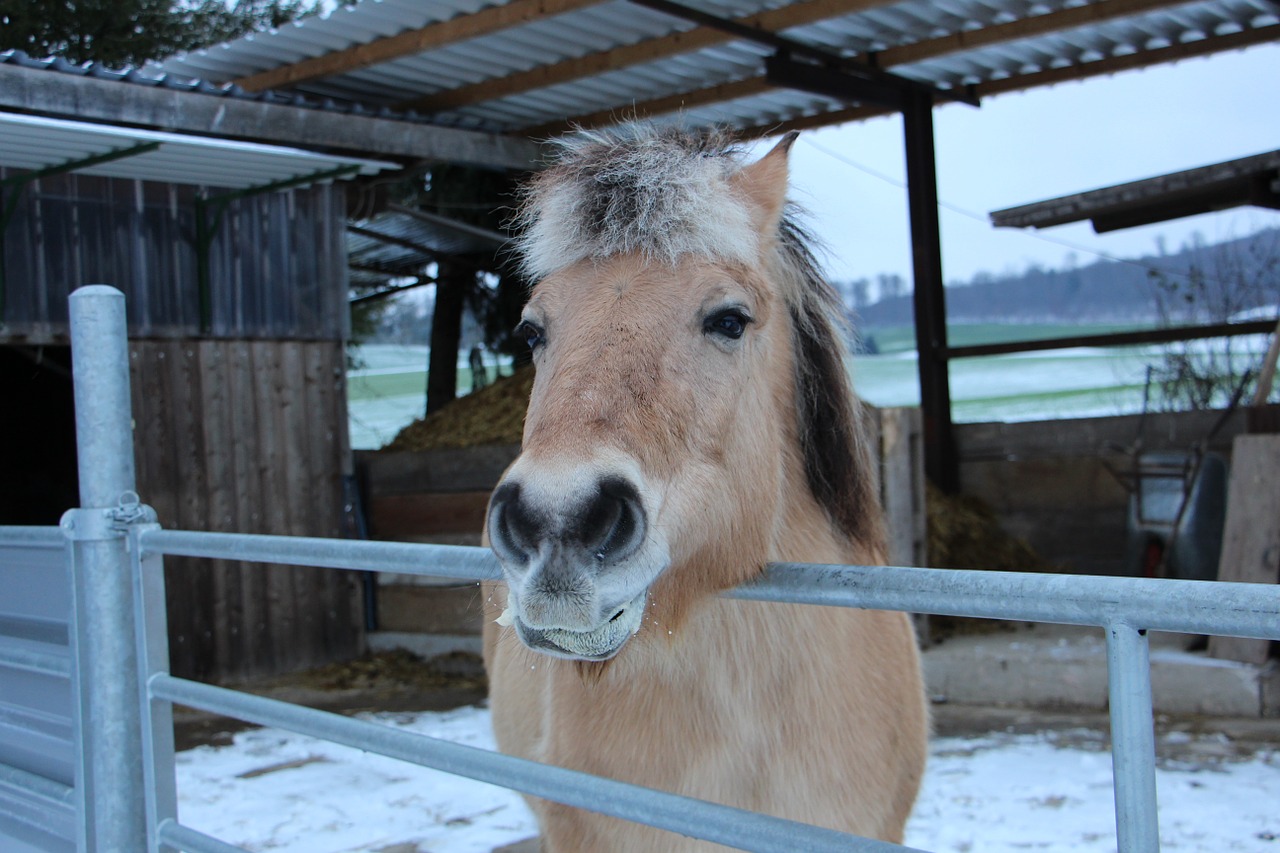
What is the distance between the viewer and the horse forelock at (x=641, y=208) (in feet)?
6.82

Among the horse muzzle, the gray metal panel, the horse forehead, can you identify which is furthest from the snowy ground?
the horse muzzle

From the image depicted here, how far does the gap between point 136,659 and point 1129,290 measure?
11.0 meters

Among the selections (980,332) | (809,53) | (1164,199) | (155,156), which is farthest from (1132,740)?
(980,332)

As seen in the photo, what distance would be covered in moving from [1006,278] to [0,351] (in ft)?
33.5

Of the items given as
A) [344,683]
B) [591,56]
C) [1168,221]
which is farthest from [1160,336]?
[344,683]

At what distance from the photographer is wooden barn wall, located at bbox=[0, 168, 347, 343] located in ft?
22.0

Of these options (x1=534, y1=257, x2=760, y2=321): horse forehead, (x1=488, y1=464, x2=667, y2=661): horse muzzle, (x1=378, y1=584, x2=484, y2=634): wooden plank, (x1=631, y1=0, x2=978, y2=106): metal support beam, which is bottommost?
(x1=378, y1=584, x2=484, y2=634): wooden plank

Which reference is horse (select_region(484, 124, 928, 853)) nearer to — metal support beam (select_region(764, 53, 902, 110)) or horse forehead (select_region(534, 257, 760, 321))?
horse forehead (select_region(534, 257, 760, 321))

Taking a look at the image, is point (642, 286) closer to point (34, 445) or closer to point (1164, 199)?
point (1164, 199)

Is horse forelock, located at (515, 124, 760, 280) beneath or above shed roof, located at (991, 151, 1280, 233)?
beneath

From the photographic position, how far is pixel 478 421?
8555 millimetres

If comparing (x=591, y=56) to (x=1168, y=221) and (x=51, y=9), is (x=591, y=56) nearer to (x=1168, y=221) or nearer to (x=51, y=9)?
(x=51, y=9)

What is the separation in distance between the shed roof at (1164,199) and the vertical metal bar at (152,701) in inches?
240

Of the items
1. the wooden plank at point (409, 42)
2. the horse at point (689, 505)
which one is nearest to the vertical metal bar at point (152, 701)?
the horse at point (689, 505)
